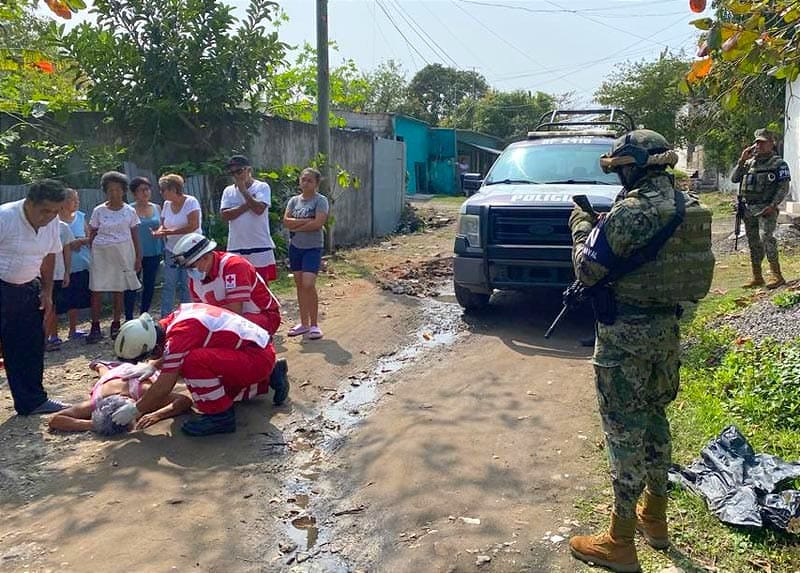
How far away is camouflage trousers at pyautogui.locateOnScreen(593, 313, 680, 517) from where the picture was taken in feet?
10.4

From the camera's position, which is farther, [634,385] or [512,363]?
[512,363]

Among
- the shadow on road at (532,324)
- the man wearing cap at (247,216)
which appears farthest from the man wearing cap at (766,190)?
the man wearing cap at (247,216)

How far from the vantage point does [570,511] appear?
3.69 meters

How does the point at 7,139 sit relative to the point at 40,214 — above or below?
above

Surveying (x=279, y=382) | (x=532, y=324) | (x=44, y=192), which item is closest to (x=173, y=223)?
(x=44, y=192)

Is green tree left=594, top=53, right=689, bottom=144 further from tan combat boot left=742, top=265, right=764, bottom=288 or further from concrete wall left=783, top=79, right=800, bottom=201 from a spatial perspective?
tan combat boot left=742, top=265, right=764, bottom=288

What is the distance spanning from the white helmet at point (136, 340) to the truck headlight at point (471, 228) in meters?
3.80

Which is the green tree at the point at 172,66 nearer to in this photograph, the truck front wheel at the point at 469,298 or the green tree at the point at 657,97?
the truck front wheel at the point at 469,298

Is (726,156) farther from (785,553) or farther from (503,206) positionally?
(785,553)

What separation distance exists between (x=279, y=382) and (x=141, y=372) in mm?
971

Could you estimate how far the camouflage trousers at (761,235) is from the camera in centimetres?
807

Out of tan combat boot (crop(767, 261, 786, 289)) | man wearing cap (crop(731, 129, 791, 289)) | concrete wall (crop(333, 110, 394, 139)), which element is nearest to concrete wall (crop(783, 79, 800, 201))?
man wearing cap (crop(731, 129, 791, 289))

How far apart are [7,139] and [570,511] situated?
821 centimetres

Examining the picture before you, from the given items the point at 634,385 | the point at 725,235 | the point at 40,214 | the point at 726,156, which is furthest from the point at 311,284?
the point at 726,156
